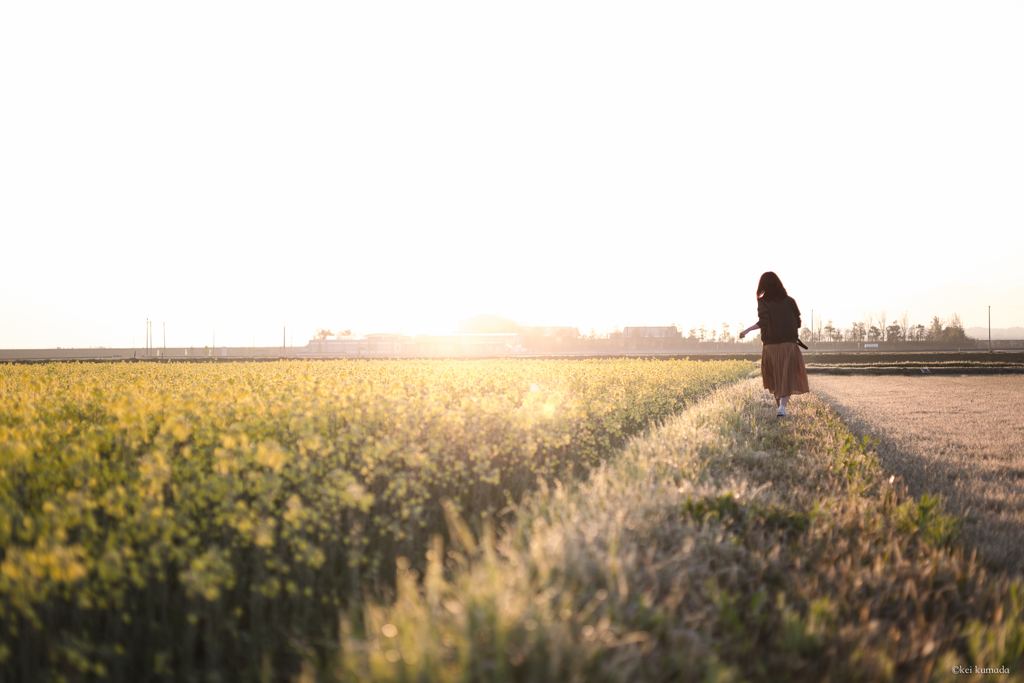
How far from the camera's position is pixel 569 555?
248 cm

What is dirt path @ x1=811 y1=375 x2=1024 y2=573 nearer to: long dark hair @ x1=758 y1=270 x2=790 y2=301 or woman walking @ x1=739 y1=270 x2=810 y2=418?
woman walking @ x1=739 y1=270 x2=810 y2=418

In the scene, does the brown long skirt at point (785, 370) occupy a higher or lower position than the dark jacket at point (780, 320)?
lower

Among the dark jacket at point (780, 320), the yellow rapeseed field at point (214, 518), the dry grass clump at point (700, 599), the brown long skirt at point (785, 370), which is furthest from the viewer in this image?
the dark jacket at point (780, 320)

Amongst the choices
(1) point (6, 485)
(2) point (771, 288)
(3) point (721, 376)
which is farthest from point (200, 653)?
(3) point (721, 376)

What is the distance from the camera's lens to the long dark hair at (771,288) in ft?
31.4

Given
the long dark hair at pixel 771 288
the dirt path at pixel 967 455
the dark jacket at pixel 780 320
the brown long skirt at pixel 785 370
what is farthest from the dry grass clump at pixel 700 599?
the long dark hair at pixel 771 288

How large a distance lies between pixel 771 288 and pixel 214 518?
9.37 metres

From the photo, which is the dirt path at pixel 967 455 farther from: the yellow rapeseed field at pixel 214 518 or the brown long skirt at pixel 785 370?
the yellow rapeseed field at pixel 214 518

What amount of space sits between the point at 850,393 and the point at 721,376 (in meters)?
3.99

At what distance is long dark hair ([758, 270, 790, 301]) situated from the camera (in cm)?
958

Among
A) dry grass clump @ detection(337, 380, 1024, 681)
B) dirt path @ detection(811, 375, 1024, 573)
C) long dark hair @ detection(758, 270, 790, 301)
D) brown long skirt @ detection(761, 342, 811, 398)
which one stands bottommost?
dirt path @ detection(811, 375, 1024, 573)

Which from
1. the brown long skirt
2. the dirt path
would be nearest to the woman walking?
the brown long skirt

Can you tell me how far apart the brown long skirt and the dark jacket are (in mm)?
138

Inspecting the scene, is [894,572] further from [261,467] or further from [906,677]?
[261,467]
